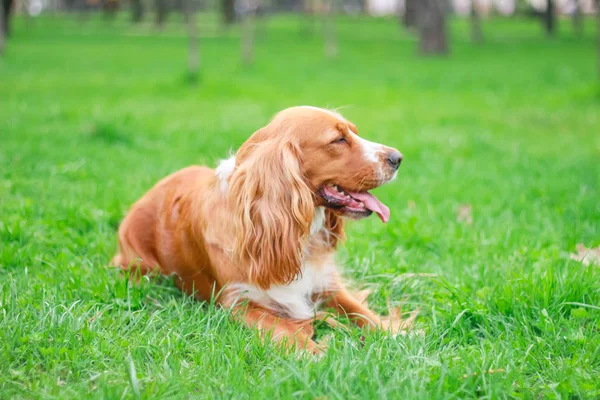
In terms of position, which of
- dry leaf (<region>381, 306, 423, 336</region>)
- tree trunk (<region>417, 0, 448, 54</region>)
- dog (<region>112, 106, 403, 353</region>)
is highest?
tree trunk (<region>417, 0, 448, 54</region>)

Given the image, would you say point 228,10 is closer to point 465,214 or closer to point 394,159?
point 465,214

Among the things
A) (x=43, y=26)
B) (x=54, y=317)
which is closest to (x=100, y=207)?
(x=54, y=317)

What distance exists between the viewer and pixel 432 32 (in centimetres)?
2116

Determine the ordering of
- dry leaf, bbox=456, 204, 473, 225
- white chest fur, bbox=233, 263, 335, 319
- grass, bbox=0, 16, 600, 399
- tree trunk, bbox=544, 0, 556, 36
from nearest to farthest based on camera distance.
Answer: grass, bbox=0, 16, 600, 399 < white chest fur, bbox=233, 263, 335, 319 < dry leaf, bbox=456, 204, 473, 225 < tree trunk, bbox=544, 0, 556, 36

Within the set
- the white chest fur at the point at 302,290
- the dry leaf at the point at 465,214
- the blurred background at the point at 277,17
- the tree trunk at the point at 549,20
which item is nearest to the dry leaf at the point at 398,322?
the white chest fur at the point at 302,290

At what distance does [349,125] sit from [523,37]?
29214 millimetres

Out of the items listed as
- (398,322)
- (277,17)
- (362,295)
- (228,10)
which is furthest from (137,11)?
(398,322)

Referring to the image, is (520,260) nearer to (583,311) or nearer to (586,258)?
(586,258)

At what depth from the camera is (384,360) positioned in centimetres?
256

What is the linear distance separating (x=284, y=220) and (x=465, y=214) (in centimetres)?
245

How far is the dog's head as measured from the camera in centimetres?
307

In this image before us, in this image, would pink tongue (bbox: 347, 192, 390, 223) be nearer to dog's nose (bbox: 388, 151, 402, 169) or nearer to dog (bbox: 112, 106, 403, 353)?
dog (bbox: 112, 106, 403, 353)

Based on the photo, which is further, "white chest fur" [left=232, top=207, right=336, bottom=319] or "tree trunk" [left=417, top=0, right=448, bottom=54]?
"tree trunk" [left=417, top=0, right=448, bottom=54]

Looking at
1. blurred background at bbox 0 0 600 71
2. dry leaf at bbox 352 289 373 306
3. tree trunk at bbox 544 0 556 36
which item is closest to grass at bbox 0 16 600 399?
dry leaf at bbox 352 289 373 306
